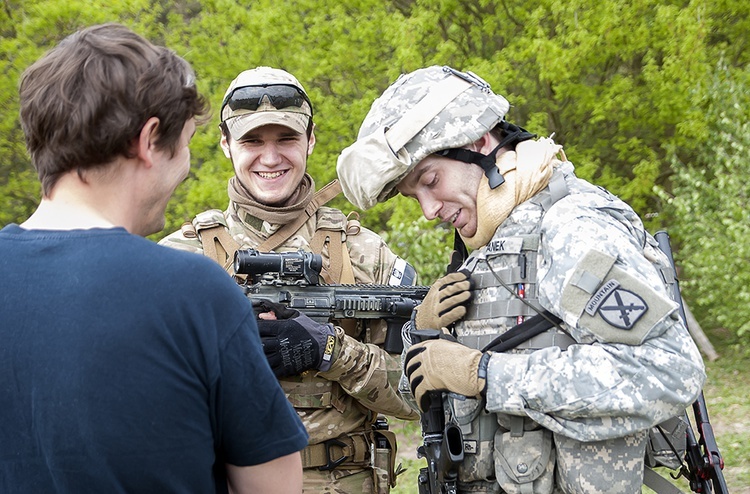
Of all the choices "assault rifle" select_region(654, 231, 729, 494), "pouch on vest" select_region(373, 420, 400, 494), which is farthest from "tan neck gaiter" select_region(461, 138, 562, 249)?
"pouch on vest" select_region(373, 420, 400, 494)

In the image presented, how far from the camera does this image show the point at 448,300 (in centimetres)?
275

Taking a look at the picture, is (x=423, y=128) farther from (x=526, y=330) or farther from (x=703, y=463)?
(x=703, y=463)

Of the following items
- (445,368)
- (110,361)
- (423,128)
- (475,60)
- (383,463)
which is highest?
(475,60)

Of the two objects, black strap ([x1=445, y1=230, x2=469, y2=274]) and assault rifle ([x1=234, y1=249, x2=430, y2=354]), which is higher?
black strap ([x1=445, y1=230, x2=469, y2=274])

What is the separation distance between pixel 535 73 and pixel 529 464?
995 centimetres

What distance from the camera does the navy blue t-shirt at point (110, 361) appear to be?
1.51m

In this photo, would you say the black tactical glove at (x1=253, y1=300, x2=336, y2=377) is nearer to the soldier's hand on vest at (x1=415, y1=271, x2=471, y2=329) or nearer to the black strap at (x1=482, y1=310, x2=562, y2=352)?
the soldier's hand on vest at (x1=415, y1=271, x2=471, y2=329)

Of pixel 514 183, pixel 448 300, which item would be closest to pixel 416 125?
pixel 514 183

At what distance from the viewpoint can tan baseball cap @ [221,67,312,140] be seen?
3.31 m

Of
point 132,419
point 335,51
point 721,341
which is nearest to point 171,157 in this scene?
point 132,419

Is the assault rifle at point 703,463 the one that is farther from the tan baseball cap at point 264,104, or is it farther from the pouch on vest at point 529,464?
the tan baseball cap at point 264,104

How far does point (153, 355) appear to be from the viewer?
59.9 inches

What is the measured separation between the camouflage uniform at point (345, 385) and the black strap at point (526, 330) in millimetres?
786

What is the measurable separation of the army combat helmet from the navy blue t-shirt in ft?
Answer: 3.93
